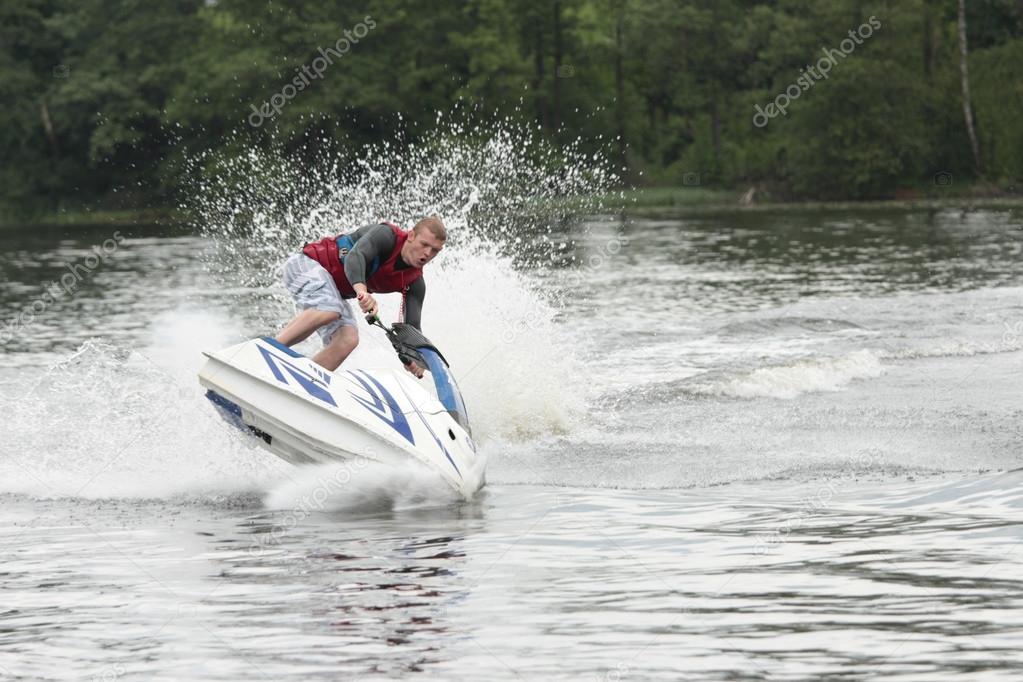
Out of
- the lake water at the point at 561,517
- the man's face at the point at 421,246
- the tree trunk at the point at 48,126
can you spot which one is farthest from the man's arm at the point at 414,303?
the tree trunk at the point at 48,126

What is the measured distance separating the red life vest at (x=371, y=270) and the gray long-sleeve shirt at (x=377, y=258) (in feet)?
0.09

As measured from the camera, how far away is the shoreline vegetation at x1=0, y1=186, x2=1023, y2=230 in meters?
52.6

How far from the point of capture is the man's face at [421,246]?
1091cm

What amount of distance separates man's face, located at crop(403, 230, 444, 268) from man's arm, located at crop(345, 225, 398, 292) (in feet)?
0.44

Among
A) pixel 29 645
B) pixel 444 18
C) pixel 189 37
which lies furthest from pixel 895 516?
pixel 189 37

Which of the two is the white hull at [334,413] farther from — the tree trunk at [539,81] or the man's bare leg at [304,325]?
the tree trunk at [539,81]

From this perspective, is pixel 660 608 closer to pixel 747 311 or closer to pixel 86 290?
pixel 747 311

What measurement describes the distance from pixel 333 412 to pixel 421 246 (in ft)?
4.50

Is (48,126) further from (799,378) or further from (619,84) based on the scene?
(799,378)

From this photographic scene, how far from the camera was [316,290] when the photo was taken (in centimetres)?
1128

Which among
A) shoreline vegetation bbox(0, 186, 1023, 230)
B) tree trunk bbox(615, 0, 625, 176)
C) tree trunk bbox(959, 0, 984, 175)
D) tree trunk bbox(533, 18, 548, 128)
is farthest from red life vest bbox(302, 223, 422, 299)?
tree trunk bbox(615, 0, 625, 176)

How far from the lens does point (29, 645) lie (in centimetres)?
731

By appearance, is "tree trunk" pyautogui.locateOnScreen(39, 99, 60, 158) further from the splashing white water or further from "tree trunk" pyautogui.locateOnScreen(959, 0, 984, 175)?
"tree trunk" pyautogui.locateOnScreen(959, 0, 984, 175)

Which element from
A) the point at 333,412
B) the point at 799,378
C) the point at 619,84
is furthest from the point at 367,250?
the point at 619,84
